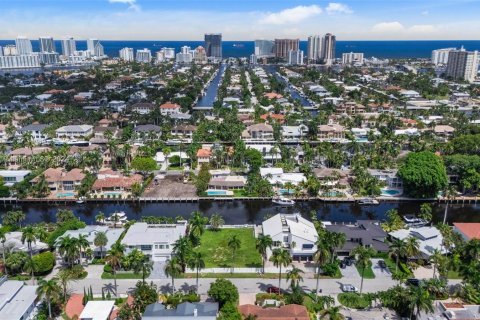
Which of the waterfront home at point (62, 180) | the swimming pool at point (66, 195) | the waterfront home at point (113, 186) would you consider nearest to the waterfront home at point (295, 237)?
the waterfront home at point (113, 186)

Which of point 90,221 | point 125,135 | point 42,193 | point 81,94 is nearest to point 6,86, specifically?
point 81,94

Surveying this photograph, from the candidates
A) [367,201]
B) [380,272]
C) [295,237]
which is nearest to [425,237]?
[380,272]

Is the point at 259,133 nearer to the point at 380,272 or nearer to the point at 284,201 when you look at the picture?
the point at 284,201

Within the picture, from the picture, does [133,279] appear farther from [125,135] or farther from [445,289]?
[125,135]

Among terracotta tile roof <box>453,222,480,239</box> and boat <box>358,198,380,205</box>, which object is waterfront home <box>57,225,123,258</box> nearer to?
boat <box>358,198,380,205</box>

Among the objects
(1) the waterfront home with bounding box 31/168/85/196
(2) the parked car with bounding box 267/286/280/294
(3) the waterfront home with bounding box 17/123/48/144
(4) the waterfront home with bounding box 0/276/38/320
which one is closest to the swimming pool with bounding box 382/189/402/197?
(2) the parked car with bounding box 267/286/280/294

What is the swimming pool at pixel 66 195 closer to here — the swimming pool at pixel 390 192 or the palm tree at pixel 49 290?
the palm tree at pixel 49 290
